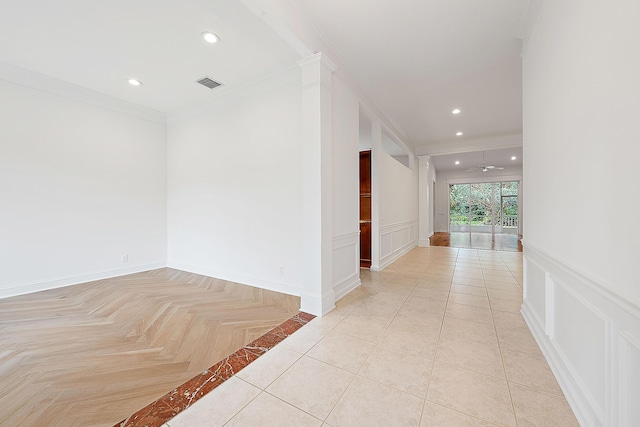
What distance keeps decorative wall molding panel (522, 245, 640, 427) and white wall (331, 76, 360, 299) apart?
197 cm

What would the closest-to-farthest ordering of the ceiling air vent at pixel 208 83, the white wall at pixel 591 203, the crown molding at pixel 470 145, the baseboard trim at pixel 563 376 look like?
the white wall at pixel 591 203, the baseboard trim at pixel 563 376, the ceiling air vent at pixel 208 83, the crown molding at pixel 470 145

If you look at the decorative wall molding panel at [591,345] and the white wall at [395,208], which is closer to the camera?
the decorative wall molding panel at [591,345]

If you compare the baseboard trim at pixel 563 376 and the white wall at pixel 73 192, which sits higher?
the white wall at pixel 73 192

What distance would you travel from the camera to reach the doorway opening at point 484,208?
11.2m

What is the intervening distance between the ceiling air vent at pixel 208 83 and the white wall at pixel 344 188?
1.85m

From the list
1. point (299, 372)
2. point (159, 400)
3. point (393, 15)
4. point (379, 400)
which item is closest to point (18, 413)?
point (159, 400)

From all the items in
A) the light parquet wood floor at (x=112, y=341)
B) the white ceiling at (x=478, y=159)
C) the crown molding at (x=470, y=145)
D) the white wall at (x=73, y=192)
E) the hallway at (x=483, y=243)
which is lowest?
the light parquet wood floor at (x=112, y=341)

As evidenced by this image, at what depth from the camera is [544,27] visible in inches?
77.2

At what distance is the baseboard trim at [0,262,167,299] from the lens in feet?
10.7

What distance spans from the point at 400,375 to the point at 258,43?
344 cm

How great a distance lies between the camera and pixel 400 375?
1.70m

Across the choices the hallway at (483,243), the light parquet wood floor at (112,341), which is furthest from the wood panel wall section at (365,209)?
the hallway at (483,243)

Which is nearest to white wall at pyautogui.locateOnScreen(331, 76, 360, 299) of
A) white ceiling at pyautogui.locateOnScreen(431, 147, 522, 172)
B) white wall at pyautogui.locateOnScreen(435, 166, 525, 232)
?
white ceiling at pyautogui.locateOnScreen(431, 147, 522, 172)

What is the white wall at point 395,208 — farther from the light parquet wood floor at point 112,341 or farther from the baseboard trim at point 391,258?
the light parquet wood floor at point 112,341
